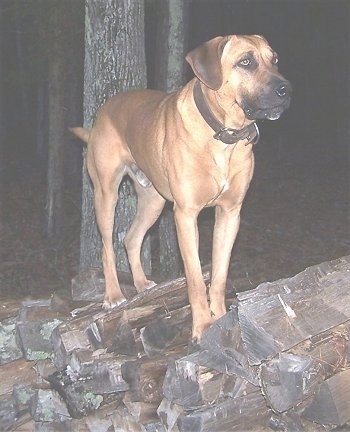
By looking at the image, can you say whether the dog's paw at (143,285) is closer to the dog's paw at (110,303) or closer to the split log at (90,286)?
the split log at (90,286)

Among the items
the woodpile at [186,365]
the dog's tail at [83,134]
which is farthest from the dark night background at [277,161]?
the dog's tail at [83,134]

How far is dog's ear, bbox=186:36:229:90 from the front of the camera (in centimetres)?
475

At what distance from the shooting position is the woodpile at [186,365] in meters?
4.32

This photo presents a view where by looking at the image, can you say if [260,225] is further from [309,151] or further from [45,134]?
[45,134]

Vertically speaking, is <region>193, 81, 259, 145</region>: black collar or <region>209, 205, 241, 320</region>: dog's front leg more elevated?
<region>193, 81, 259, 145</region>: black collar

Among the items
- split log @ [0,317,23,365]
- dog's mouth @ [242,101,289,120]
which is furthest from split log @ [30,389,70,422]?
dog's mouth @ [242,101,289,120]

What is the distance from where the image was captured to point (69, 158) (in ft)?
64.7

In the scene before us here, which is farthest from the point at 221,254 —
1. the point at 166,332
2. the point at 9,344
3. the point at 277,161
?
the point at 277,161

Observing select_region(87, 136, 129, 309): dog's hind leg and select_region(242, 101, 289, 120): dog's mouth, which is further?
select_region(87, 136, 129, 309): dog's hind leg

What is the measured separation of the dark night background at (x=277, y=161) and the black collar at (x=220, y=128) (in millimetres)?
2004

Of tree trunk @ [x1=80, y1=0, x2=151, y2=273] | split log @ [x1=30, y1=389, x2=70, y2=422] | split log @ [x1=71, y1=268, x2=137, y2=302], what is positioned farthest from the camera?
tree trunk @ [x1=80, y1=0, x2=151, y2=273]

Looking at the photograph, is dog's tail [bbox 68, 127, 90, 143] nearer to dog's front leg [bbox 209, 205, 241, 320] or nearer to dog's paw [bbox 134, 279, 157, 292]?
dog's paw [bbox 134, 279, 157, 292]

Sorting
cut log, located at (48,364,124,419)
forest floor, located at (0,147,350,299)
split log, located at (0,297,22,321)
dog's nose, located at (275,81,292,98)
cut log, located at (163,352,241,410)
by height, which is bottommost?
forest floor, located at (0,147,350,299)

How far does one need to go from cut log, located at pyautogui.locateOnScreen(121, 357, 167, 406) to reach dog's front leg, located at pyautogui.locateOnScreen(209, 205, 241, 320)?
2.21ft
